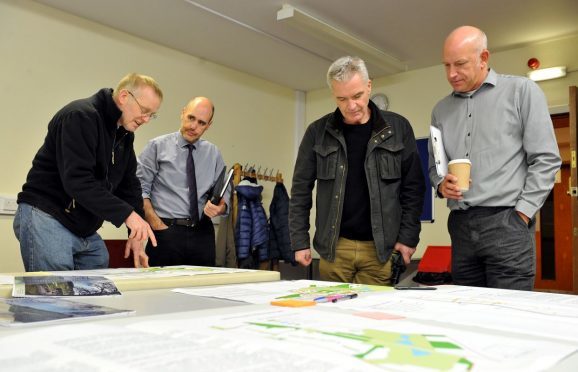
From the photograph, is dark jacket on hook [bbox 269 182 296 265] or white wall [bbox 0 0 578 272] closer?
white wall [bbox 0 0 578 272]

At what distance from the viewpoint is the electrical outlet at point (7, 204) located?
144 inches

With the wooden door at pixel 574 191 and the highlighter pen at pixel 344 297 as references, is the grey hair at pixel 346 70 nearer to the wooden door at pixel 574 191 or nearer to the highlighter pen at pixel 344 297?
the highlighter pen at pixel 344 297

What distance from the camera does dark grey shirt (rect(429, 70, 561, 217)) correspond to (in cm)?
170

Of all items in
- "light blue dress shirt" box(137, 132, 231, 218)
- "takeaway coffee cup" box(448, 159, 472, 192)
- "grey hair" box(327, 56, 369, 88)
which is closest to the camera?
"takeaway coffee cup" box(448, 159, 472, 192)

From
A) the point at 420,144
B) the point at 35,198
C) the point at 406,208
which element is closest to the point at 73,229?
the point at 35,198

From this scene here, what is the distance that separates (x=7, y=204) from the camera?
12.1 ft

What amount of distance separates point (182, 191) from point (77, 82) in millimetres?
2020

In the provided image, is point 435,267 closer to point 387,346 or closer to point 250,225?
point 250,225

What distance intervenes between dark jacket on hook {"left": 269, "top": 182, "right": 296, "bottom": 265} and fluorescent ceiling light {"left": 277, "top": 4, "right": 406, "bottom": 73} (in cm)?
154

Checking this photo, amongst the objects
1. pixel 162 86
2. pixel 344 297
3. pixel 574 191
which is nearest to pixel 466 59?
pixel 344 297

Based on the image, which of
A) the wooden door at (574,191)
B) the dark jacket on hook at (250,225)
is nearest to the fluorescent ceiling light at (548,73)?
the wooden door at (574,191)

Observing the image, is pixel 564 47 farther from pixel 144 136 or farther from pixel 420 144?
pixel 144 136

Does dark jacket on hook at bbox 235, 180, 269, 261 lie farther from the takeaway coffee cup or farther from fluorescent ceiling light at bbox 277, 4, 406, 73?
the takeaway coffee cup

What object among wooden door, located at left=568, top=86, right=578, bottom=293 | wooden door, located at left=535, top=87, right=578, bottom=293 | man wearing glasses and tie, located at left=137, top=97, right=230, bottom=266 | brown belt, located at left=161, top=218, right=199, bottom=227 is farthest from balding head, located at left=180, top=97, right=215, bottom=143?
wooden door, located at left=535, top=87, right=578, bottom=293
